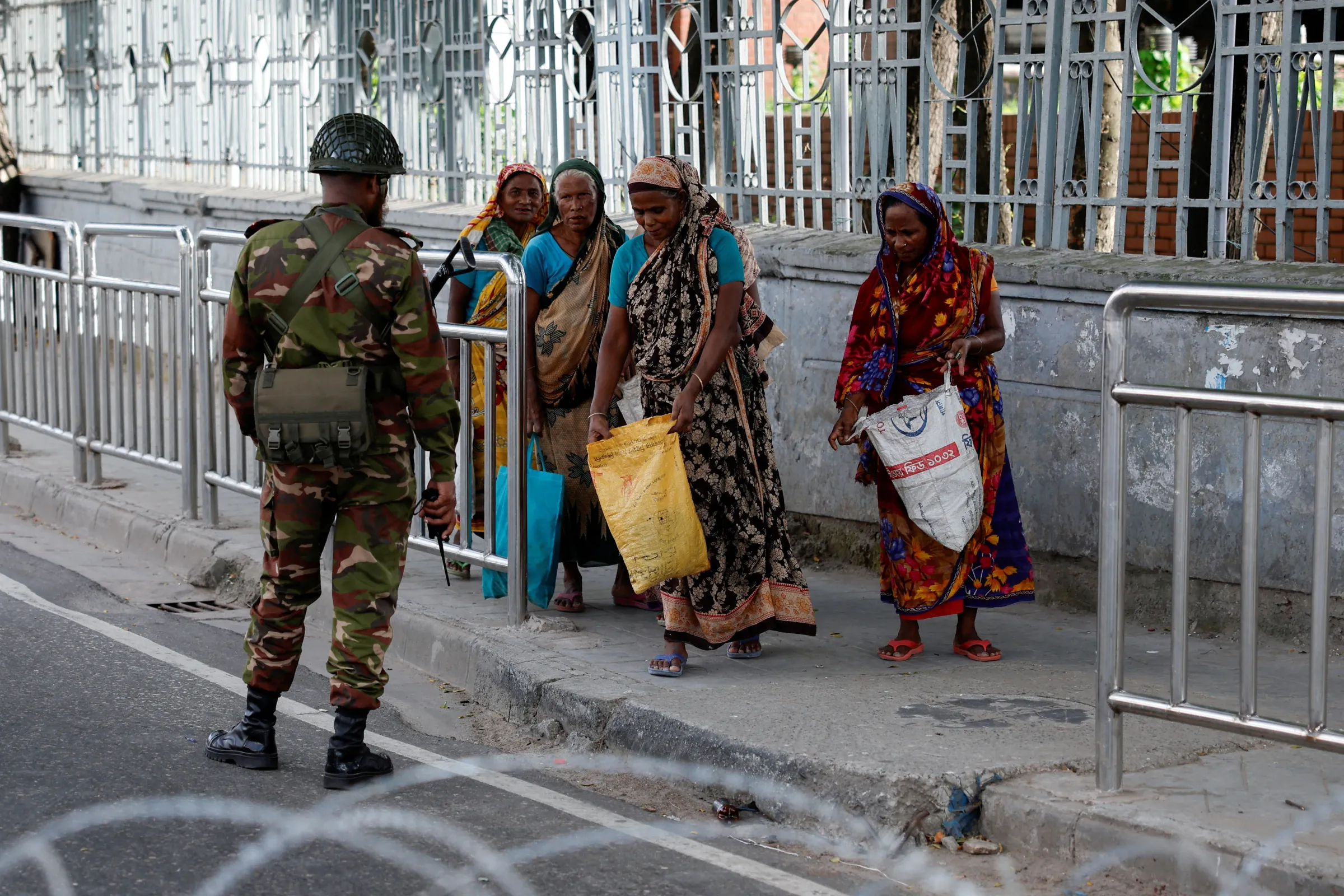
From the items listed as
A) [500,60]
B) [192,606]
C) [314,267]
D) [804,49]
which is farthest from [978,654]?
[500,60]

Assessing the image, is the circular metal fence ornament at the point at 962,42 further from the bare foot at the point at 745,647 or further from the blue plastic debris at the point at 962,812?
the blue plastic debris at the point at 962,812

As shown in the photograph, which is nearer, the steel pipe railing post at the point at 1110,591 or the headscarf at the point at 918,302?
the steel pipe railing post at the point at 1110,591

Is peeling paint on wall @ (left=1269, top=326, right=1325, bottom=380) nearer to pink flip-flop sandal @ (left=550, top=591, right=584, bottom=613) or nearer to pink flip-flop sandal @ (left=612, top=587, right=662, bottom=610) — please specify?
pink flip-flop sandal @ (left=612, top=587, right=662, bottom=610)

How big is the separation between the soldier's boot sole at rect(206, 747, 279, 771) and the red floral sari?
2.17m

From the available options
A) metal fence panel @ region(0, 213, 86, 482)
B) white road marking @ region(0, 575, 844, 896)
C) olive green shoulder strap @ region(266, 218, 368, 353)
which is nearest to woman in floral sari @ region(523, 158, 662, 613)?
white road marking @ region(0, 575, 844, 896)

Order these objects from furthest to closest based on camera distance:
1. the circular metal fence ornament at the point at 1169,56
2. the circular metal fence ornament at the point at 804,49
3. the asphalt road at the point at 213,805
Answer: the circular metal fence ornament at the point at 804,49
the circular metal fence ornament at the point at 1169,56
the asphalt road at the point at 213,805

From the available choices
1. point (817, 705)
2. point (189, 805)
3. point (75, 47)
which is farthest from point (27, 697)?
point (75, 47)

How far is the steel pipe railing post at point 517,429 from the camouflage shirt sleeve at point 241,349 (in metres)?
1.32

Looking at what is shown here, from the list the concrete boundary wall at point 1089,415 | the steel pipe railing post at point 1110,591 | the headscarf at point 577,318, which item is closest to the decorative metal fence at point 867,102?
the concrete boundary wall at point 1089,415

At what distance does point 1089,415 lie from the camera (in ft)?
20.9

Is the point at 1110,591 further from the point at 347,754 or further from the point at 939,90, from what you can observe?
the point at 939,90

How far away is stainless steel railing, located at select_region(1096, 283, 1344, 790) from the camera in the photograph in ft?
12.6

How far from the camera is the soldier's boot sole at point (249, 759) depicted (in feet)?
15.9

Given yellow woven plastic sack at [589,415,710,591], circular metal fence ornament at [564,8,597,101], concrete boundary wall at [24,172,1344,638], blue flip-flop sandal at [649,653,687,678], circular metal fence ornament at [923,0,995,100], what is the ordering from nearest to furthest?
yellow woven plastic sack at [589,415,710,591] < blue flip-flop sandal at [649,653,687,678] < concrete boundary wall at [24,172,1344,638] < circular metal fence ornament at [923,0,995,100] < circular metal fence ornament at [564,8,597,101]
